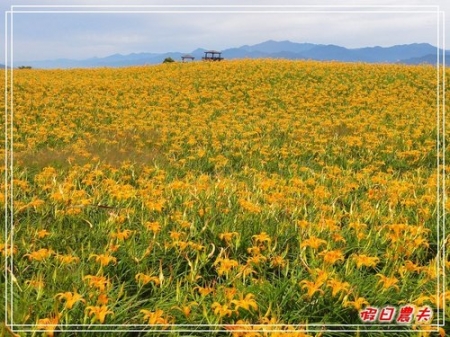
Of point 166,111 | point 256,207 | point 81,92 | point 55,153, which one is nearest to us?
point 256,207

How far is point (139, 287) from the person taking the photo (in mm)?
3049

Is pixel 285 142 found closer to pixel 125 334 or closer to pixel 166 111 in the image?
pixel 166 111

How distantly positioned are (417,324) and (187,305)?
1.30m

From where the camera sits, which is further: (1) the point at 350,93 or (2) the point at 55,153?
(1) the point at 350,93

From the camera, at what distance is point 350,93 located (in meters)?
16.9

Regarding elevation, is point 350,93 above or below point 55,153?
above

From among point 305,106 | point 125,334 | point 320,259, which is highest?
point 305,106

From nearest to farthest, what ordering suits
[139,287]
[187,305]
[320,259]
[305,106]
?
[187,305], [139,287], [320,259], [305,106]

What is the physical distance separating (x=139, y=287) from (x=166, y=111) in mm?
10981

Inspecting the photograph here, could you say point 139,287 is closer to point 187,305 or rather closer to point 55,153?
point 187,305

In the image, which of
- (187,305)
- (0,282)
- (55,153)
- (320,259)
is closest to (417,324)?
(320,259)

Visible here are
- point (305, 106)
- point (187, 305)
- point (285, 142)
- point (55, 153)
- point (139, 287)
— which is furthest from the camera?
point (305, 106)

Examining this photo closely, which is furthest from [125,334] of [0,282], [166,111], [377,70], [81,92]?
[377,70]

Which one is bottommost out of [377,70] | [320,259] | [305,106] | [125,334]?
[125,334]
